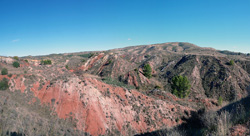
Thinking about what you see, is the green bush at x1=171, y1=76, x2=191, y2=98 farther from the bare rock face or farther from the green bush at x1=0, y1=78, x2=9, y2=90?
the green bush at x1=0, y1=78, x2=9, y2=90

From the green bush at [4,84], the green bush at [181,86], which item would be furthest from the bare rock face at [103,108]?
the green bush at [181,86]

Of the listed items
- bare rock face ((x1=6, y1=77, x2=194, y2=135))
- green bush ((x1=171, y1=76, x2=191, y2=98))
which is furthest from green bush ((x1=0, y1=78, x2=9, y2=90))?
green bush ((x1=171, y1=76, x2=191, y2=98))

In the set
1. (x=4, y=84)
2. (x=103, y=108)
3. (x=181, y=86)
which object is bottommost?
(x=181, y=86)

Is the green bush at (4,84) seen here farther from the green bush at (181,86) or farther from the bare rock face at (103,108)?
the green bush at (181,86)

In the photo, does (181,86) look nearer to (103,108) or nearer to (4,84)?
(103,108)

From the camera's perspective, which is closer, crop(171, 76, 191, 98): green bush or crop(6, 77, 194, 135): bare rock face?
crop(6, 77, 194, 135): bare rock face

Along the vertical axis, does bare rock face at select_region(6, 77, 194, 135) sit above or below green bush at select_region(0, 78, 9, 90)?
below

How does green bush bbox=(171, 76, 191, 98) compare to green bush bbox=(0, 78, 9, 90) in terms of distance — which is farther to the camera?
green bush bbox=(171, 76, 191, 98)

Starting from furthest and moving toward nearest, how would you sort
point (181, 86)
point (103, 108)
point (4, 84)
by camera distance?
1. point (181, 86)
2. point (103, 108)
3. point (4, 84)

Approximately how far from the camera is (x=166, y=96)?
26.2m

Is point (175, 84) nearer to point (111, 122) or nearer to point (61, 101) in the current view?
point (111, 122)

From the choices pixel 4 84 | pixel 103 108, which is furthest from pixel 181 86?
pixel 4 84

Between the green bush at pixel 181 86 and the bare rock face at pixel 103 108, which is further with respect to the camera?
the green bush at pixel 181 86

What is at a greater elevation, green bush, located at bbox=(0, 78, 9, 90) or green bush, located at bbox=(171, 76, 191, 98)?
green bush, located at bbox=(0, 78, 9, 90)
